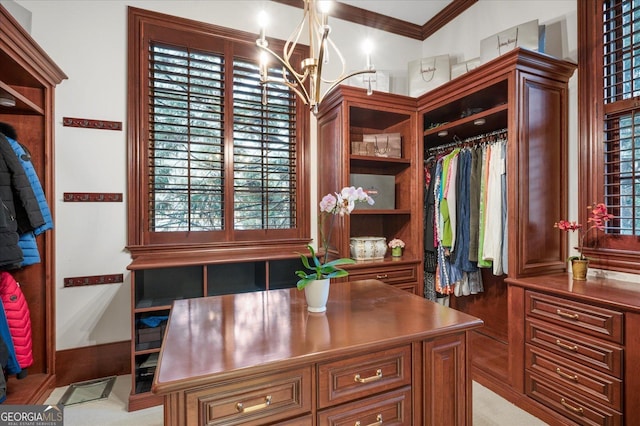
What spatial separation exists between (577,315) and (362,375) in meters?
1.47

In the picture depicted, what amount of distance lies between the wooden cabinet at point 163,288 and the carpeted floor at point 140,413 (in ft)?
0.33

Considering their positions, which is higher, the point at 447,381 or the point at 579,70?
the point at 579,70

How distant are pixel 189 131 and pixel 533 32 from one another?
2.73 meters

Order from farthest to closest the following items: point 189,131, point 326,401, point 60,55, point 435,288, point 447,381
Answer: point 435,288 < point 189,131 < point 60,55 < point 447,381 < point 326,401

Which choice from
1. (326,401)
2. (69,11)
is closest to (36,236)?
(69,11)

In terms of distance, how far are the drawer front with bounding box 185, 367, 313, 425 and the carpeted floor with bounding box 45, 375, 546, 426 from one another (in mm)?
1447

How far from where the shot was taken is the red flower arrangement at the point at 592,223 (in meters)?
2.01

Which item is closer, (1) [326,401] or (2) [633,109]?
(1) [326,401]

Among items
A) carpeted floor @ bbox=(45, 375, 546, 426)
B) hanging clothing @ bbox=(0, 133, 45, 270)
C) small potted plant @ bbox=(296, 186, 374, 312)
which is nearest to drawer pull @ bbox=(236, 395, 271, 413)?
small potted plant @ bbox=(296, 186, 374, 312)

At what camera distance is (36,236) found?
7.42 ft

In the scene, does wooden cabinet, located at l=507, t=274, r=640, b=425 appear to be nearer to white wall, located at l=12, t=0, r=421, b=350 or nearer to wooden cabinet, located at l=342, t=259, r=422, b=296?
wooden cabinet, located at l=342, t=259, r=422, b=296

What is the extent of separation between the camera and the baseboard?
8.01ft

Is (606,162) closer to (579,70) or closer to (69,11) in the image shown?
(579,70)

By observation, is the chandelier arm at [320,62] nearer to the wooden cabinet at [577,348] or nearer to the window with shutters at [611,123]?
the wooden cabinet at [577,348]
